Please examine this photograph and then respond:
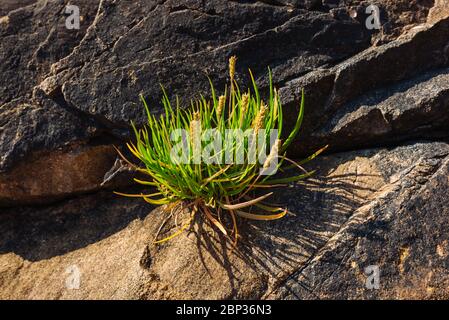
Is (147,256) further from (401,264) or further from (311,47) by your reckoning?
(311,47)

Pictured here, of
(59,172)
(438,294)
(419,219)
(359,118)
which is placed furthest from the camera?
(59,172)

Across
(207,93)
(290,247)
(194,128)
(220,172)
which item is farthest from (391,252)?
(207,93)

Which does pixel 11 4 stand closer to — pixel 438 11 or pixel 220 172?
pixel 220 172

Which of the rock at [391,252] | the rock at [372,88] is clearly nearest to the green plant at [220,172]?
the rock at [372,88]

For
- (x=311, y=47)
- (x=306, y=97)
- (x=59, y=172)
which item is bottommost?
(x=59, y=172)

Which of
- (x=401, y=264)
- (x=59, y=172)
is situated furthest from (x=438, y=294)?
(x=59, y=172)

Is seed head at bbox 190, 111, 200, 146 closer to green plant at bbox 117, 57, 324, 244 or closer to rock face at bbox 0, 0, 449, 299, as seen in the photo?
green plant at bbox 117, 57, 324, 244

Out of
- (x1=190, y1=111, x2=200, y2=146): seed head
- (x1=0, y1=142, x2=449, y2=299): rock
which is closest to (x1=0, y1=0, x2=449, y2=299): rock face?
(x1=0, y1=142, x2=449, y2=299): rock
